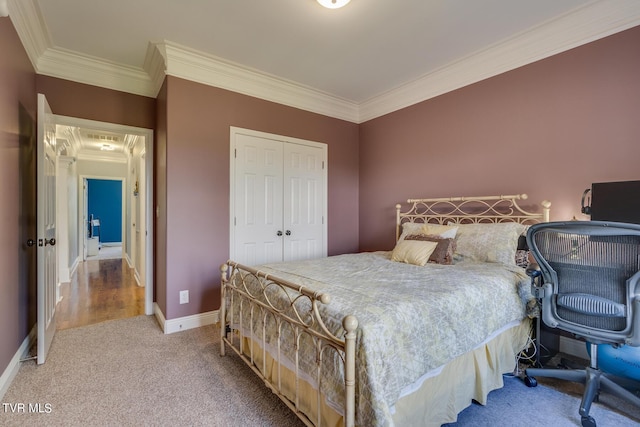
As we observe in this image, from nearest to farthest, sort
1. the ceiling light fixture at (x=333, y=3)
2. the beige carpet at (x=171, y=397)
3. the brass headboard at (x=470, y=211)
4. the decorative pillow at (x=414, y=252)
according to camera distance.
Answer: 1. the beige carpet at (x=171, y=397)
2. the ceiling light fixture at (x=333, y=3)
3. the decorative pillow at (x=414, y=252)
4. the brass headboard at (x=470, y=211)

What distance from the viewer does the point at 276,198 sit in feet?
12.2

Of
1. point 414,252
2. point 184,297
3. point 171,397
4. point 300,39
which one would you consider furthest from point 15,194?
point 414,252

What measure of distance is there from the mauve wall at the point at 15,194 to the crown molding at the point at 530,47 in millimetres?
3687

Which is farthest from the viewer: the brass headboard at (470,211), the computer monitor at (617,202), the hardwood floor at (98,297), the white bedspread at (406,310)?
the hardwood floor at (98,297)

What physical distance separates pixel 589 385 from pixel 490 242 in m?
1.12

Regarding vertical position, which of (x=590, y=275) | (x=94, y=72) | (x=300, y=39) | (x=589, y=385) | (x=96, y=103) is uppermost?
(x=300, y=39)

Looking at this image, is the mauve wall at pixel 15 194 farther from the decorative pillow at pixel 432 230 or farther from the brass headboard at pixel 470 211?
the brass headboard at pixel 470 211

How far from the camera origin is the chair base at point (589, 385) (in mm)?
1678

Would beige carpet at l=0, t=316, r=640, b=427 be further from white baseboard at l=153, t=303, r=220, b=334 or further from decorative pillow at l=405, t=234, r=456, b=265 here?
decorative pillow at l=405, t=234, r=456, b=265

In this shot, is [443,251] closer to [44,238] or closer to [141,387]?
[141,387]

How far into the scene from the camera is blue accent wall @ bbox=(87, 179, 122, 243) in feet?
33.7

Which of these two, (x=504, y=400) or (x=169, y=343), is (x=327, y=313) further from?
(x=169, y=343)

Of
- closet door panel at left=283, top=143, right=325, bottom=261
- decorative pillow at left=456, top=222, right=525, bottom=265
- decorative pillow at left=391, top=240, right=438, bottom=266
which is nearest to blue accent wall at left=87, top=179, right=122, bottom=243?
closet door panel at left=283, top=143, right=325, bottom=261

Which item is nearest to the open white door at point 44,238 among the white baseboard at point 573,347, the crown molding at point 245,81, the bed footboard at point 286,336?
the crown molding at point 245,81
